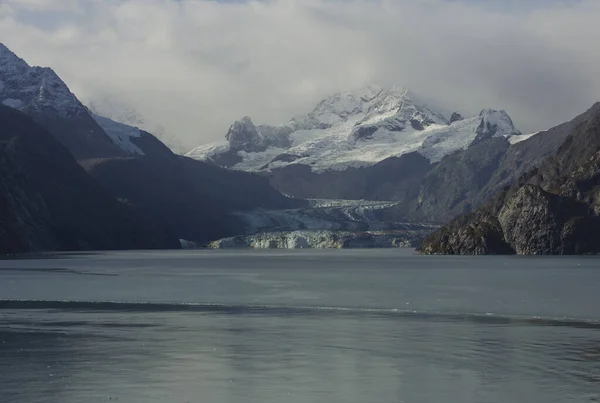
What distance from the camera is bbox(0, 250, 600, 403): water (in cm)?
5347

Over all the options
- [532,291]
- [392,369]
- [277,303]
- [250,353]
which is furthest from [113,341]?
[532,291]

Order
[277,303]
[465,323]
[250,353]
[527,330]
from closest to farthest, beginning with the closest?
1. [250,353]
2. [527,330]
3. [465,323]
4. [277,303]

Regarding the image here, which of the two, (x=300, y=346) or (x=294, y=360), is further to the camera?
(x=300, y=346)

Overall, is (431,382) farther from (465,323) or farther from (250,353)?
(465,323)

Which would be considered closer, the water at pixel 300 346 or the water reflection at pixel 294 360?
the water reflection at pixel 294 360

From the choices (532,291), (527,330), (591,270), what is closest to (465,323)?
(527,330)

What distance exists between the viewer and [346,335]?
76562mm

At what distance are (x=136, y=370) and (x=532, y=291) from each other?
76.9m

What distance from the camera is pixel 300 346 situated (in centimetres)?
6975

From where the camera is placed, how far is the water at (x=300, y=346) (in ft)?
175

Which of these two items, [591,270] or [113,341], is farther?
[591,270]

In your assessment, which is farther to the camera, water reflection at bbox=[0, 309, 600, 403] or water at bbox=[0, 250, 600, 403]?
water at bbox=[0, 250, 600, 403]

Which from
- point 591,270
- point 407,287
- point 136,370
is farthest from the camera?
point 591,270

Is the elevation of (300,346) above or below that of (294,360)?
above
